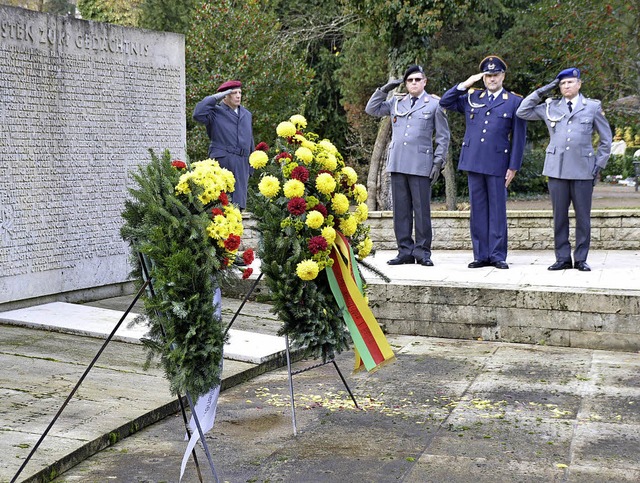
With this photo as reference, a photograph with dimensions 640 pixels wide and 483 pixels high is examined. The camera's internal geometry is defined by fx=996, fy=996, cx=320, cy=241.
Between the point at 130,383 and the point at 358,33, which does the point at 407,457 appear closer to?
the point at 130,383

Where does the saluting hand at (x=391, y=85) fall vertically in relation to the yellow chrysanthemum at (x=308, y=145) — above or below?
above

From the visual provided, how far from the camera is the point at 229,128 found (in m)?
9.66

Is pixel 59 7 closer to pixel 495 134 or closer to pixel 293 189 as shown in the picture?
pixel 495 134

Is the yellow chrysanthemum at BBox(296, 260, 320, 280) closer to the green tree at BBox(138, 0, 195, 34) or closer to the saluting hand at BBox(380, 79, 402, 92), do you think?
the saluting hand at BBox(380, 79, 402, 92)

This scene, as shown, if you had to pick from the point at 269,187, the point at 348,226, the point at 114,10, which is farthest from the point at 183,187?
the point at 114,10

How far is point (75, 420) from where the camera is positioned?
218 inches

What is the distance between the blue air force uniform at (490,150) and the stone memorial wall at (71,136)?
2.96m

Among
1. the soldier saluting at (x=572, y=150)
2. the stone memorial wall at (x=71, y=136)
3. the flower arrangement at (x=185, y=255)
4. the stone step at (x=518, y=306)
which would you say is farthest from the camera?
the soldier saluting at (x=572, y=150)

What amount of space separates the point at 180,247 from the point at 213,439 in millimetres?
1366

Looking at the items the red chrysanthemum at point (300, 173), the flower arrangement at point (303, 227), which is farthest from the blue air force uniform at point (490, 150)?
the red chrysanthemum at point (300, 173)

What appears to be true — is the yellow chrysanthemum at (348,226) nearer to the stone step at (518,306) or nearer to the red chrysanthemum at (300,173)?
the red chrysanthemum at (300,173)

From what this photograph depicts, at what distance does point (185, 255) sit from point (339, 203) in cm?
137

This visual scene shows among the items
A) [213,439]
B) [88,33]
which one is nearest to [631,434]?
[213,439]

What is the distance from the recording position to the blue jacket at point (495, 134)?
9.71 m
